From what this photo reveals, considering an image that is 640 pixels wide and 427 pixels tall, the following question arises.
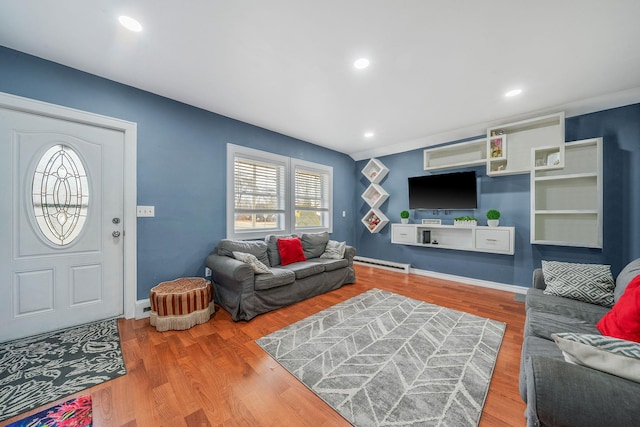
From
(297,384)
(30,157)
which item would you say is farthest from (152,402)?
(30,157)

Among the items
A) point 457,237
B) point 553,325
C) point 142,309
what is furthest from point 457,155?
point 142,309

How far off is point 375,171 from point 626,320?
4.22 m

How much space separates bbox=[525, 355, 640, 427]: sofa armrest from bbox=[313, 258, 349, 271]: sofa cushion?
2.70 meters

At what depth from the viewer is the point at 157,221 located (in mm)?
2740

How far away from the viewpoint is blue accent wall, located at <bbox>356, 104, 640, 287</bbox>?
2773 millimetres

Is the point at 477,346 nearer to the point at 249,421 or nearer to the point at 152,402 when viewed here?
the point at 249,421

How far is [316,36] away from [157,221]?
8.47 feet

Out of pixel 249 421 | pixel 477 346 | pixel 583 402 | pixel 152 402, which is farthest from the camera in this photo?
pixel 477 346

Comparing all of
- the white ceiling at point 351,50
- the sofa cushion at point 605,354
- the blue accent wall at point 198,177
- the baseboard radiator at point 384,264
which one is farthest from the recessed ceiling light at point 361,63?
the baseboard radiator at point 384,264

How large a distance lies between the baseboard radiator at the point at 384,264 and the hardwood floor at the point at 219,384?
6.47 ft

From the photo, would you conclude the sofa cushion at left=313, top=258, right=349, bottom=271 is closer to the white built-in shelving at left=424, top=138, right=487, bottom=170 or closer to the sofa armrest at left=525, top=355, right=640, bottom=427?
the white built-in shelving at left=424, top=138, right=487, bottom=170

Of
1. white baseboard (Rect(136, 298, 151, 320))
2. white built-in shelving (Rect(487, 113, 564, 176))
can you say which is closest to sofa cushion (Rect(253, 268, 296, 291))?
white baseboard (Rect(136, 298, 151, 320))

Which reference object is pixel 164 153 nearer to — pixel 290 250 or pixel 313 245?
pixel 290 250

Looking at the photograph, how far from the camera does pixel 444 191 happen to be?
4.05 meters
